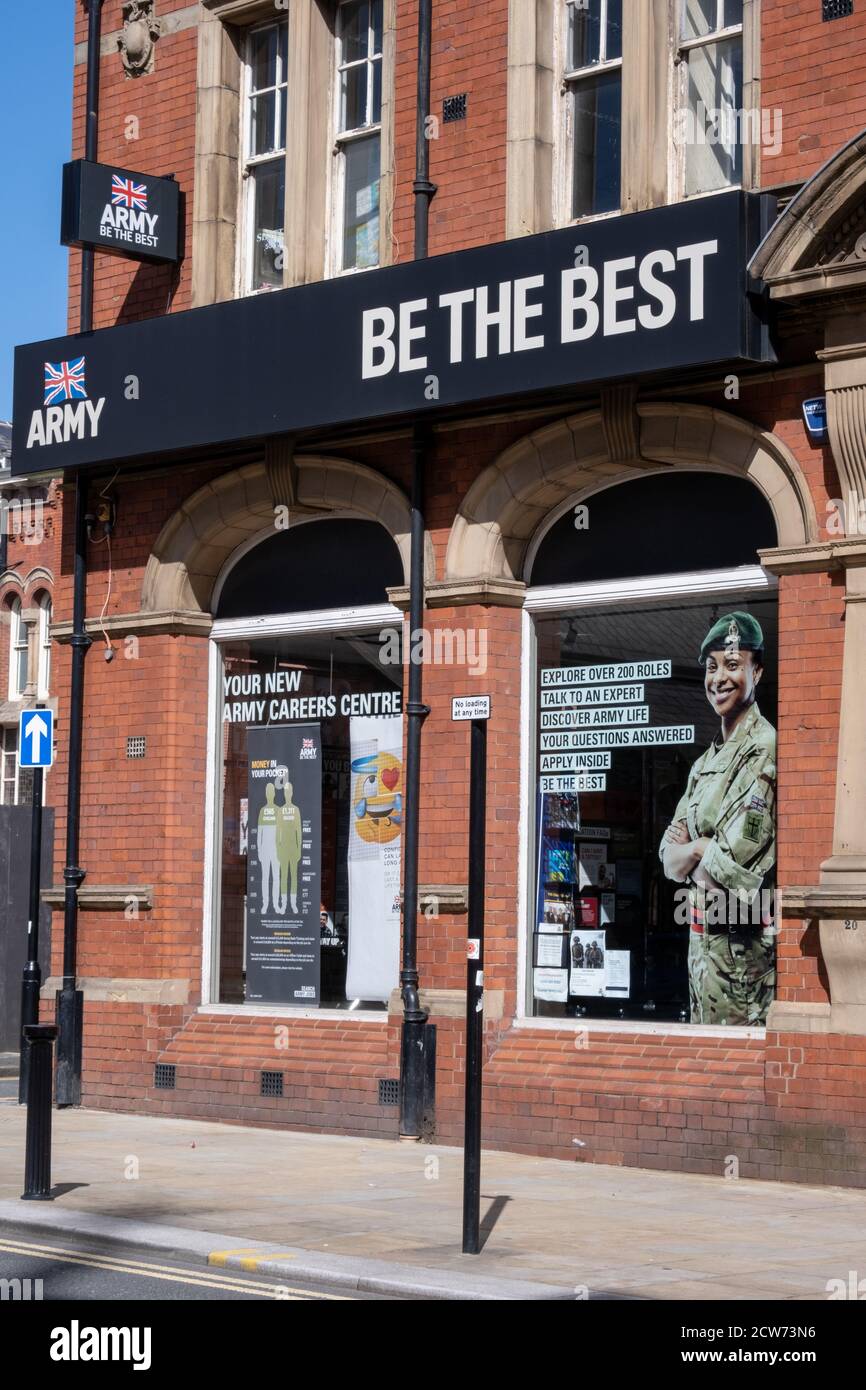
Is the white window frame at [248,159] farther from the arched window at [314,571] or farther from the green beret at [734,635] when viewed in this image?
the green beret at [734,635]

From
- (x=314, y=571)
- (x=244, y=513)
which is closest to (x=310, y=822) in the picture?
(x=314, y=571)

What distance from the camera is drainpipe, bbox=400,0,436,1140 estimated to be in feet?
45.9

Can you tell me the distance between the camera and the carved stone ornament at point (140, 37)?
16.9 m

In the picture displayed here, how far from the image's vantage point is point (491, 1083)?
13.7 meters

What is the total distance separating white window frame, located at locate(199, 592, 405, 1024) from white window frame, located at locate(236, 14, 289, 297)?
2.46 meters

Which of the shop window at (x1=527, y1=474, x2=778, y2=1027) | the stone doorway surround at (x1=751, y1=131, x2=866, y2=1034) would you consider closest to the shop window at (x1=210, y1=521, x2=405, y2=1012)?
the shop window at (x1=527, y1=474, x2=778, y2=1027)

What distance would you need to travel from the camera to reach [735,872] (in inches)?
514

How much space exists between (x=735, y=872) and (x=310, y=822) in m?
4.06

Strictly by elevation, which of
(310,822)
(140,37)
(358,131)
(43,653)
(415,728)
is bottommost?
(310,822)

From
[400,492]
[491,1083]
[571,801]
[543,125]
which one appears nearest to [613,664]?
[571,801]

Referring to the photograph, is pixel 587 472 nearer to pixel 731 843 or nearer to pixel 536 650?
pixel 536 650

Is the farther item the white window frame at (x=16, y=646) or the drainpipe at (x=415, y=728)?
the white window frame at (x=16, y=646)

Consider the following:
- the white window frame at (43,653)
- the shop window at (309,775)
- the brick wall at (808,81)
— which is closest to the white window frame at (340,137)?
the shop window at (309,775)

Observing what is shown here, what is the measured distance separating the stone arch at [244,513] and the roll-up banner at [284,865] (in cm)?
142
